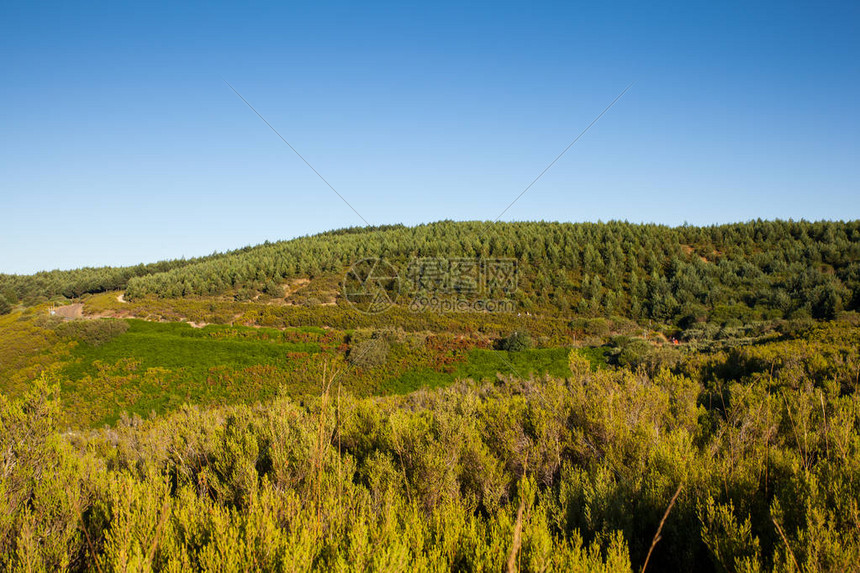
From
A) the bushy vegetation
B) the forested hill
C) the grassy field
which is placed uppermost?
the forested hill

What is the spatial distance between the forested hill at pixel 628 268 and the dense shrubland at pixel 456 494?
32.9 meters

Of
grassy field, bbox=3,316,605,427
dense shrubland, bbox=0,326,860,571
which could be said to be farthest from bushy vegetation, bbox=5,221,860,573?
grassy field, bbox=3,316,605,427

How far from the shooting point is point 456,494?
5.59 m

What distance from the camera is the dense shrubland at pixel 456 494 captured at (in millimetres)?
3338

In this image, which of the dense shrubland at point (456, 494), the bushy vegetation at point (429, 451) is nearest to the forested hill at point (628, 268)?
the bushy vegetation at point (429, 451)

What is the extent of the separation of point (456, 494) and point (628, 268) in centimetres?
4768

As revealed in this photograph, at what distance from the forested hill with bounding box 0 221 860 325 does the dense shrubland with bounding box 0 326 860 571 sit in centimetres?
3289

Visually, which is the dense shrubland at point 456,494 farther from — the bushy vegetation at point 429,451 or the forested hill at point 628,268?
the forested hill at point 628,268

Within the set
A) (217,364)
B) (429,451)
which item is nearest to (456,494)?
(429,451)

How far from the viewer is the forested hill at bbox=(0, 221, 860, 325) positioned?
36.6 m

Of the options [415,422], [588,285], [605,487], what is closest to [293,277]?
[588,285]

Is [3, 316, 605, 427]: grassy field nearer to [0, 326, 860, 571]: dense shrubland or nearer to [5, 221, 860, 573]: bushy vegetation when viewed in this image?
[5, 221, 860, 573]: bushy vegetation

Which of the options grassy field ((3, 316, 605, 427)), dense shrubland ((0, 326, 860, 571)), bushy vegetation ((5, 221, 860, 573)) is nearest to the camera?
dense shrubland ((0, 326, 860, 571))

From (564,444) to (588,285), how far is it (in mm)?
38059
